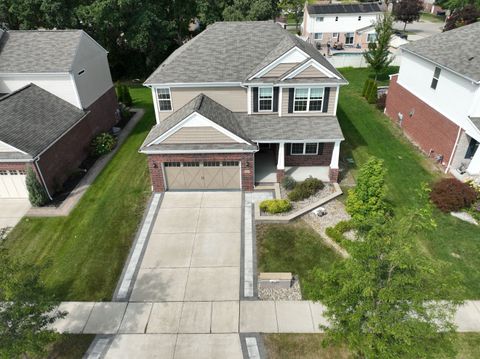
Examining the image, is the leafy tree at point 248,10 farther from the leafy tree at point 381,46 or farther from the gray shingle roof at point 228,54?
the gray shingle roof at point 228,54

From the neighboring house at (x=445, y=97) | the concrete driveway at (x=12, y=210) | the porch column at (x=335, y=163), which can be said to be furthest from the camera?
the porch column at (x=335, y=163)

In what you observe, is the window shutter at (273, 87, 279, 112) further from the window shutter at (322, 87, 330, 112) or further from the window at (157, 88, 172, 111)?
the window at (157, 88, 172, 111)

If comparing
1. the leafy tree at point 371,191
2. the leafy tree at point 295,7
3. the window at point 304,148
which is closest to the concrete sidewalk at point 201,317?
the leafy tree at point 371,191

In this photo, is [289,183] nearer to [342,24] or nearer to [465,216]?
[465,216]

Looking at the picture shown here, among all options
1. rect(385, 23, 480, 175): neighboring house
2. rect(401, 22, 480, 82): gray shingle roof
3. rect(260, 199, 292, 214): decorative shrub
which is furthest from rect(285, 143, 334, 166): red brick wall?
rect(401, 22, 480, 82): gray shingle roof

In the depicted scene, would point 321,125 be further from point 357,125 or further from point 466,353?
point 466,353

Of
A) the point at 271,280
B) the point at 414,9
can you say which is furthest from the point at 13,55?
the point at 414,9

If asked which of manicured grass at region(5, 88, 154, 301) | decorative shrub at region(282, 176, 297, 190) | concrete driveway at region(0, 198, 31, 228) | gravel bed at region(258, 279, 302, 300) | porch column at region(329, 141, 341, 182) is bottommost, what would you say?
manicured grass at region(5, 88, 154, 301)
